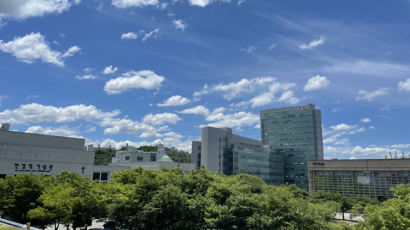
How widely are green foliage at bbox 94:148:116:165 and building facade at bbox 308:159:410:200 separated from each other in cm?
10064

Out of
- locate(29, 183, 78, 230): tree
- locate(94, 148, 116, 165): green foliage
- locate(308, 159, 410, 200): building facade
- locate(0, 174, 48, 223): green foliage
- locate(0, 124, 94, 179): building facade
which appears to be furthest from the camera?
locate(94, 148, 116, 165): green foliage

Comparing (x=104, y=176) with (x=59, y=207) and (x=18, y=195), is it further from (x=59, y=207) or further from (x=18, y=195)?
(x=59, y=207)

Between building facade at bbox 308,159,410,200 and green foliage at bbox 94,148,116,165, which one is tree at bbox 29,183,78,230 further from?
green foliage at bbox 94,148,116,165

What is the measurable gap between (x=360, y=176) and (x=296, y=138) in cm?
5771

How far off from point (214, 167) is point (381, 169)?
164 feet

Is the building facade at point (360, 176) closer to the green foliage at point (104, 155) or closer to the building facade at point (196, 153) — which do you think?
the building facade at point (196, 153)

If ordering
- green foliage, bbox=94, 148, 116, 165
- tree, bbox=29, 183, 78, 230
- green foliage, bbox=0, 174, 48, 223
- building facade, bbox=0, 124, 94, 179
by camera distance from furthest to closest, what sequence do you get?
green foliage, bbox=94, 148, 116, 165 < building facade, bbox=0, 124, 94, 179 < green foliage, bbox=0, 174, 48, 223 < tree, bbox=29, 183, 78, 230

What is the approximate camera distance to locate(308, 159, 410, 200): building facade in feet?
237

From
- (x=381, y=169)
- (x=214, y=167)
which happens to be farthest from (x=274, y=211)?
(x=214, y=167)

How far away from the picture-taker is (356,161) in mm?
78188

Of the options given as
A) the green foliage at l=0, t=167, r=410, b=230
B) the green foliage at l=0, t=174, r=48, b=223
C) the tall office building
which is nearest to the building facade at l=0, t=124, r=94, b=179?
the green foliage at l=0, t=174, r=48, b=223

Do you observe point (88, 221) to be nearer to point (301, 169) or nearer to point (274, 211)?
point (274, 211)

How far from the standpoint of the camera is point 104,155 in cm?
15125

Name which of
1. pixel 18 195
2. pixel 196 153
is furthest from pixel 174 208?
pixel 196 153
